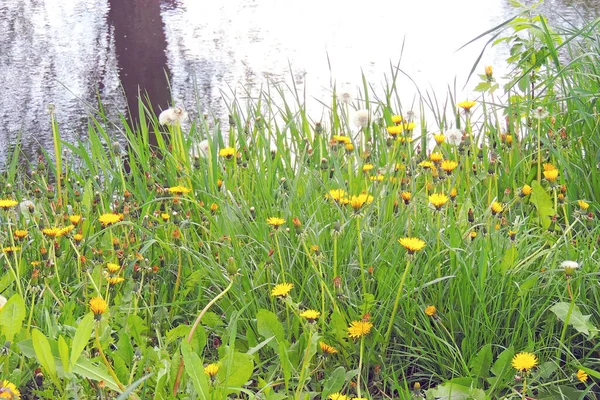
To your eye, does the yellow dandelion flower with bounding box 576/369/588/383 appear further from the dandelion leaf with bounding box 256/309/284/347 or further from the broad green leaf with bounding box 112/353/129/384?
the broad green leaf with bounding box 112/353/129/384

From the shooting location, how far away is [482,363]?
1818 mm

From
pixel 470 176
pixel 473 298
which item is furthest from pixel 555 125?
pixel 473 298

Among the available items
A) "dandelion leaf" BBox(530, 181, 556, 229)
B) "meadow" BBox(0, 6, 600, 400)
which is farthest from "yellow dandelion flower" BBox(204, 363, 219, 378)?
"dandelion leaf" BBox(530, 181, 556, 229)

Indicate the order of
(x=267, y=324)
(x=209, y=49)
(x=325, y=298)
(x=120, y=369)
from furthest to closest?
(x=209, y=49), (x=325, y=298), (x=267, y=324), (x=120, y=369)

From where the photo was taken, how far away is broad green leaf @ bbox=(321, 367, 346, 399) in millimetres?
1770

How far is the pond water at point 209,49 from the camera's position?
16.8ft

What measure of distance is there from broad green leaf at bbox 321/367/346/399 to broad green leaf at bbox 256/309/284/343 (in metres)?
0.20

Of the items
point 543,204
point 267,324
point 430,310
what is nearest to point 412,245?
point 430,310

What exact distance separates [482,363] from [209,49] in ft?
16.3

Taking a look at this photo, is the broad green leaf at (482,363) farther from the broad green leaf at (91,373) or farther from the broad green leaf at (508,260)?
the broad green leaf at (91,373)

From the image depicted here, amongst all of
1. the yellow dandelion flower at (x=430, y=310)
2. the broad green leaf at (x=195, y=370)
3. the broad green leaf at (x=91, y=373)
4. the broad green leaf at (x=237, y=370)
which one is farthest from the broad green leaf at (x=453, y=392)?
the broad green leaf at (x=91, y=373)

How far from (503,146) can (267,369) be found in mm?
1465

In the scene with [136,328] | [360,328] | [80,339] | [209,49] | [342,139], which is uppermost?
[342,139]

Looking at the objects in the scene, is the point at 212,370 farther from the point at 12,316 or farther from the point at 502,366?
the point at 502,366
